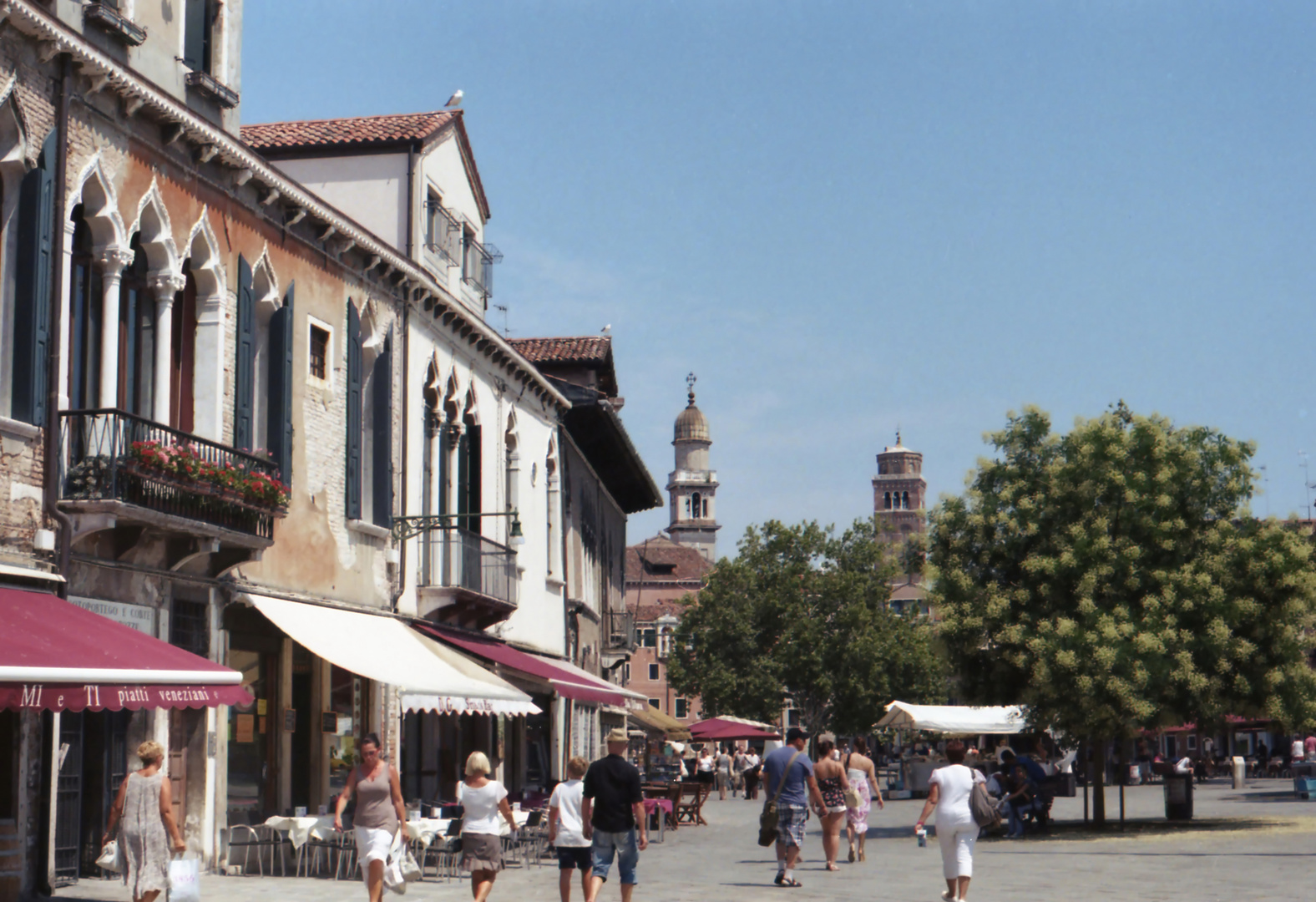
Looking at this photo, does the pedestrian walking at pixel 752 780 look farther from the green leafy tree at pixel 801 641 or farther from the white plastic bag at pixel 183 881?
the white plastic bag at pixel 183 881

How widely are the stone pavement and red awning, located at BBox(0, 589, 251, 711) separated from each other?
2179 millimetres

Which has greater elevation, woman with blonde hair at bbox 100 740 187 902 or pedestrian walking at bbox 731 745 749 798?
woman with blonde hair at bbox 100 740 187 902

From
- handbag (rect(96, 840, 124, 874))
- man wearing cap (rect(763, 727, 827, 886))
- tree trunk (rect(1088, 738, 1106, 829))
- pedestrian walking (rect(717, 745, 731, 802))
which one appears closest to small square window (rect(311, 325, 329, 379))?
man wearing cap (rect(763, 727, 827, 886))

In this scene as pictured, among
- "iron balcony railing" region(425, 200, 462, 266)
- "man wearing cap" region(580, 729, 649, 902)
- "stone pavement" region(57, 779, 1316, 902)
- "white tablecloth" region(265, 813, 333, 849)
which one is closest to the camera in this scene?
"man wearing cap" region(580, 729, 649, 902)

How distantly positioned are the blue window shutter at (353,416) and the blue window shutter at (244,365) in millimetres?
2717

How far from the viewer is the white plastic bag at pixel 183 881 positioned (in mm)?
11203

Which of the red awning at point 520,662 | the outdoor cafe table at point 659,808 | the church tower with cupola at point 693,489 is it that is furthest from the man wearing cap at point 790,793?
the church tower with cupola at point 693,489

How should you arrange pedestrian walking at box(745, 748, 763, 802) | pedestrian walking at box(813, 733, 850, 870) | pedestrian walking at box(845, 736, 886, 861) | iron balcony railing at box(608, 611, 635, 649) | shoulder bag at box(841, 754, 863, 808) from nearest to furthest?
pedestrian walking at box(813, 733, 850, 870), shoulder bag at box(841, 754, 863, 808), pedestrian walking at box(845, 736, 886, 861), iron balcony railing at box(608, 611, 635, 649), pedestrian walking at box(745, 748, 763, 802)

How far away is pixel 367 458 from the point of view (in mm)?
21828

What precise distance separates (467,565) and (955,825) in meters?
12.6

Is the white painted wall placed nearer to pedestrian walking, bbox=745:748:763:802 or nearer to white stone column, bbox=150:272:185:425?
white stone column, bbox=150:272:185:425

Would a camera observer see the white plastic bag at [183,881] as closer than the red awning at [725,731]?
Yes

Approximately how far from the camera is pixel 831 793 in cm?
1912

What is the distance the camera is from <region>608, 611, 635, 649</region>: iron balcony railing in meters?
42.1
